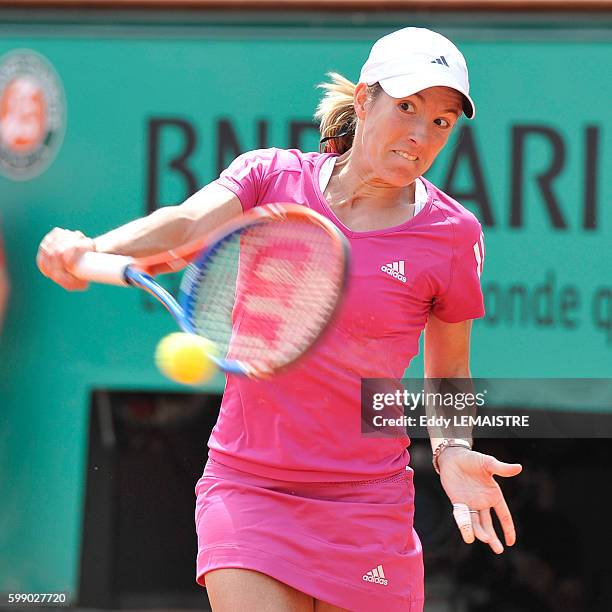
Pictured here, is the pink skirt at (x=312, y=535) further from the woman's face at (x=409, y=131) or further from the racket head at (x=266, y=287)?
the woman's face at (x=409, y=131)

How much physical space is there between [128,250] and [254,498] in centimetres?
56

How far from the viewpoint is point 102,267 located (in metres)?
2.28

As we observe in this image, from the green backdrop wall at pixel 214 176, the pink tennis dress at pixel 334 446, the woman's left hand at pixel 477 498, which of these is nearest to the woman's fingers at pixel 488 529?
Answer: the woman's left hand at pixel 477 498

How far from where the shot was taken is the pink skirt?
239 centimetres

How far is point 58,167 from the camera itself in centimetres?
396

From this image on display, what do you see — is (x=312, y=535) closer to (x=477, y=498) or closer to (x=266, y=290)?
(x=477, y=498)

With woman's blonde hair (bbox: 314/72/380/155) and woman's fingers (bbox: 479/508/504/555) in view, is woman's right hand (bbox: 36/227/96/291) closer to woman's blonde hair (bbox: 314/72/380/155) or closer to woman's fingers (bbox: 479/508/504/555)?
woman's blonde hair (bbox: 314/72/380/155)

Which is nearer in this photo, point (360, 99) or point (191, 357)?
point (191, 357)

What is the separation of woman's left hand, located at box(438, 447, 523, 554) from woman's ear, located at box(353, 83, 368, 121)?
77cm

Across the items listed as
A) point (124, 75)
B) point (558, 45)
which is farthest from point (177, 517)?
point (558, 45)

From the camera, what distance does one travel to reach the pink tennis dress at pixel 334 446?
2.41 m

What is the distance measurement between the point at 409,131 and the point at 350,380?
522mm

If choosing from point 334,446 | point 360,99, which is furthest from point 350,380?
point 360,99

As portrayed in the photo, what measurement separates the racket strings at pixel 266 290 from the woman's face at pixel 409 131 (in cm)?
25
